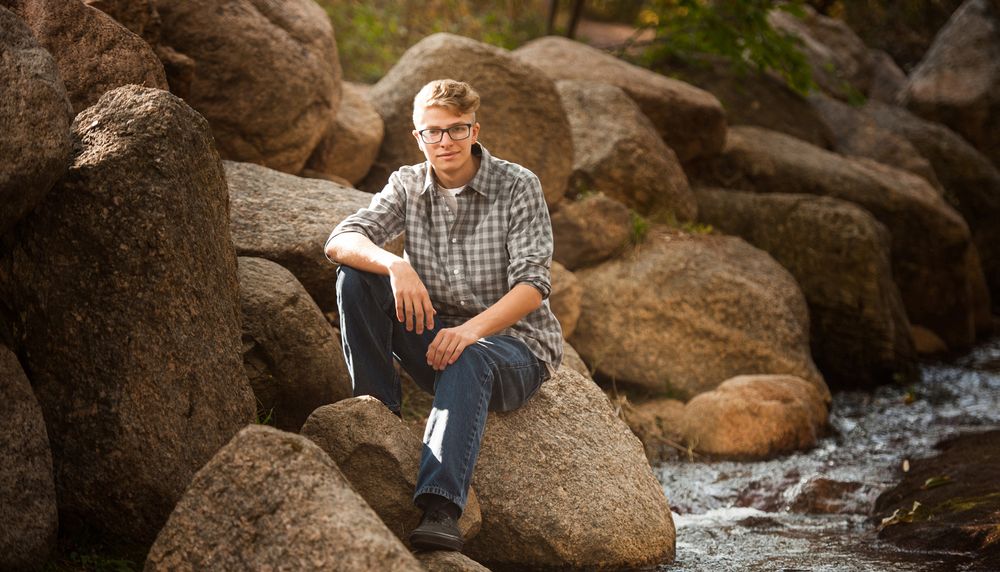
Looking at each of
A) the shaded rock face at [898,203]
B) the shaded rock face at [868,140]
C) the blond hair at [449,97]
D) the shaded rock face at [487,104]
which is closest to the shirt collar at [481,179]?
the blond hair at [449,97]

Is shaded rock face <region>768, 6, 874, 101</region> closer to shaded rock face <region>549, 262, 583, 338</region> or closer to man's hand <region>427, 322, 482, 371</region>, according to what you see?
shaded rock face <region>549, 262, 583, 338</region>

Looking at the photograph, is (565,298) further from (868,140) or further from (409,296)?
(868,140)

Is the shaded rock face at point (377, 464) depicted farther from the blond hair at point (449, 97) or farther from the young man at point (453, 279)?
the blond hair at point (449, 97)

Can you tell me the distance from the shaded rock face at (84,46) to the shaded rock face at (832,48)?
36.2 feet

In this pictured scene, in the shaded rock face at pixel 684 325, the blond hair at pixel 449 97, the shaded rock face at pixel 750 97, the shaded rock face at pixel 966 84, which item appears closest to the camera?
the blond hair at pixel 449 97

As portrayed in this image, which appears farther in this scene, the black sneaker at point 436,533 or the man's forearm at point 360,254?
the man's forearm at point 360,254

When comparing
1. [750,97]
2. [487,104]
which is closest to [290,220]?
[487,104]

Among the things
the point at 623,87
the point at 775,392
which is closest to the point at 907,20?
the point at 623,87

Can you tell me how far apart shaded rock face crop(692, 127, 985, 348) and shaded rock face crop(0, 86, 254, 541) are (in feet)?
25.0

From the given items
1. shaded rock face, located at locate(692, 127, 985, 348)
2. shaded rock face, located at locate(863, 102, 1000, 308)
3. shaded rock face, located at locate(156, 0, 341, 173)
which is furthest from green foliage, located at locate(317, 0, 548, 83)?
shaded rock face, located at locate(863, 102, 1000, 308)

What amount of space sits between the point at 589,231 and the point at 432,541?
473cm

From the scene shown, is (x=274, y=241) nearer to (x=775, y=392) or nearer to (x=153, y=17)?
(x=153, y=17)

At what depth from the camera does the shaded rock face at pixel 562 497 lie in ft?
13.9

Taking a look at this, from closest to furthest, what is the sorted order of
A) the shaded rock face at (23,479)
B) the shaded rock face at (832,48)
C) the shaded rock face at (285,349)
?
the shaded rock face at (23,479) → the shaded rock face at (285,349) → the shaded rock face at (832,48)
